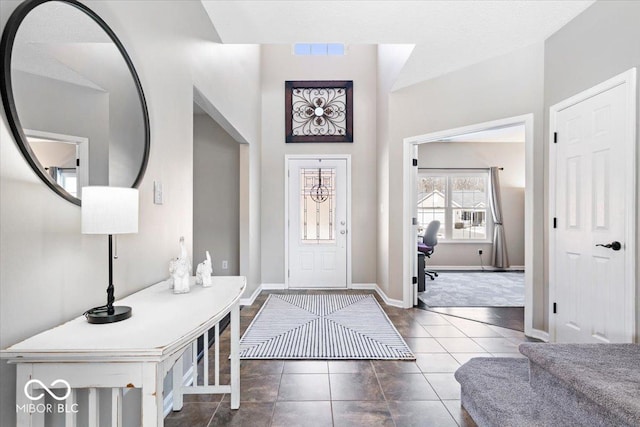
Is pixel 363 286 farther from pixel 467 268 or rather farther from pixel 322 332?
pixel 467 268

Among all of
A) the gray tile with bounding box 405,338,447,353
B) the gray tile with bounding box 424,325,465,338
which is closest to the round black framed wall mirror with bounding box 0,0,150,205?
the gray tile with bounding box 405,338,447,353

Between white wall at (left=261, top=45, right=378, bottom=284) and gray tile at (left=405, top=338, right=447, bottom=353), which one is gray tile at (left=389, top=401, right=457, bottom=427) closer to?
gray tile at (left=405, top=338, right=447, bottom=353)

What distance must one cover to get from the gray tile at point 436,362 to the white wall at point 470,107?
1.10m

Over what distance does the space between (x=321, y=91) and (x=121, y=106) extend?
13.0 ft

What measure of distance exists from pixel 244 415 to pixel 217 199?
3.07 meters

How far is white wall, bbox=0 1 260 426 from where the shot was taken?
0.93 metres

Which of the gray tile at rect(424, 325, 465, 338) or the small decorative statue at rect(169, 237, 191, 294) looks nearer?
the small decorative statue at rect(169, 237, 191, 294)

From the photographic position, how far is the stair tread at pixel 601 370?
1236mm

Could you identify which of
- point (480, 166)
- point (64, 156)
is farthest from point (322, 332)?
point (480, 166)

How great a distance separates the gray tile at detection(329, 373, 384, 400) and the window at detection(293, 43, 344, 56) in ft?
14.7

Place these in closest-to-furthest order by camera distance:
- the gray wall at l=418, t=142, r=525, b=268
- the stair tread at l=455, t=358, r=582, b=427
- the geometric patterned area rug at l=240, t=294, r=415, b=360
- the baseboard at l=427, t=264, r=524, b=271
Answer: the stair tread at l=455, t=358, r=582, b=427
the geometric patterned area rug at l=240, t=294, r=415, b=360
the baseboard at l=427, t=264, r=524, b=271
the gray wall at l=418, t=142, r=525, b=268

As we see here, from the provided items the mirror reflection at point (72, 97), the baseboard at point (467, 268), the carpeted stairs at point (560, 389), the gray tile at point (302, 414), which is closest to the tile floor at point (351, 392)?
the gray tile at point (302, 414)

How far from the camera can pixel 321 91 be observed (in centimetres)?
498

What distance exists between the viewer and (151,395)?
3.08 ft
